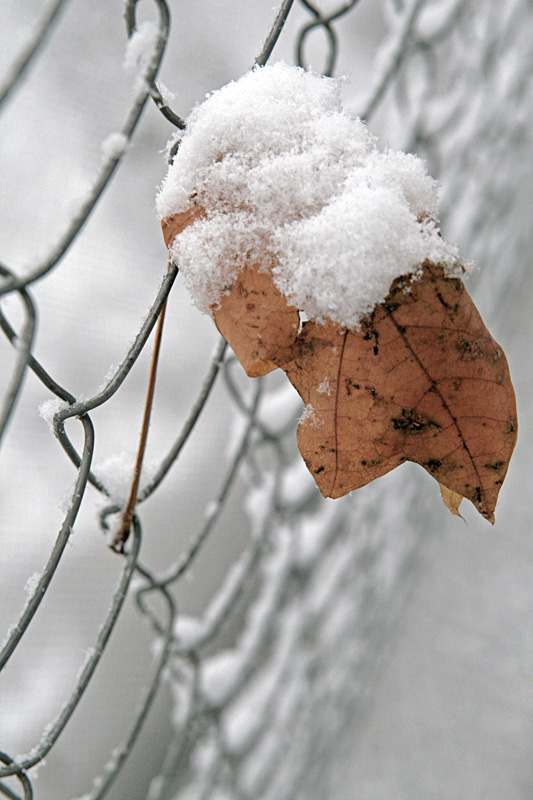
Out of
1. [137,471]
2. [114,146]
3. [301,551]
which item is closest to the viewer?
[114,146]

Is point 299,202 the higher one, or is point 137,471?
point 299,202

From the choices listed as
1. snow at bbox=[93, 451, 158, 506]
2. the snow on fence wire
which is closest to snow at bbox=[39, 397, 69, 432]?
the snow on fence wire

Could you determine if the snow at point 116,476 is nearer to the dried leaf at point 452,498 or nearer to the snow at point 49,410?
the snow at point 49,410

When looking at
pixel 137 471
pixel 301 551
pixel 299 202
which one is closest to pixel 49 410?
pixel 137 471

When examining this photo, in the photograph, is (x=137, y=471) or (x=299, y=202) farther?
(x=137, y=471)

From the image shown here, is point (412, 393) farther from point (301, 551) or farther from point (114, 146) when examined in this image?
point (301, 551)

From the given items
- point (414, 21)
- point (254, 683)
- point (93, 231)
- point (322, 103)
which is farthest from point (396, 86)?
point (254, 683)

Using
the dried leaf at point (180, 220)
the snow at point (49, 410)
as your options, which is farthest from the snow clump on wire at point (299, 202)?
the snow at point (49, 410)

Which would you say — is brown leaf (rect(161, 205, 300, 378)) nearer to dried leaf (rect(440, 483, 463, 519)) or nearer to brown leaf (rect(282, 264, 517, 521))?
brown leaf (rect(282, 264, 517, 521))
